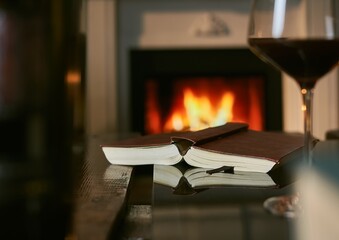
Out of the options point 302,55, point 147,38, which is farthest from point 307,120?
point 147,38

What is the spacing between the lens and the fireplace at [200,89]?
2.54 m

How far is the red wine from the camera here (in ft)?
1.87

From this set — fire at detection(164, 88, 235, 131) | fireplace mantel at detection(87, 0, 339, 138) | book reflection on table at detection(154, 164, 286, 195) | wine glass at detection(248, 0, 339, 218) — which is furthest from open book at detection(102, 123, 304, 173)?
fire at detection(164, 88, 235, 131)

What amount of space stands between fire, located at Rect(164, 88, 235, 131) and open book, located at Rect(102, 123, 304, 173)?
1.77 m

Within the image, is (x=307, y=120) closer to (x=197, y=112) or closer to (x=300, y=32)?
(x=300, y=32)

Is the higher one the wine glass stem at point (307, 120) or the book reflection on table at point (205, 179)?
the wine glass stem at point (307, 120)

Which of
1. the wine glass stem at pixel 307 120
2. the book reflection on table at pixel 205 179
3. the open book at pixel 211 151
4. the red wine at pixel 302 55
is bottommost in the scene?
the book reflection on table at pixel 205 179

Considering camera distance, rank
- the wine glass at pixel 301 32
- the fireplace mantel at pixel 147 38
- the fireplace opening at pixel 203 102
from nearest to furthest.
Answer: the wine glass at pixel 301 32
the fireplace mantel at pixel 147 38
the fireplace opening at pixel 203 102

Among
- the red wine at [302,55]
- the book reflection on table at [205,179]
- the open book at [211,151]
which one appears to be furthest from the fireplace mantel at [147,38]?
the red wine at [302,55]

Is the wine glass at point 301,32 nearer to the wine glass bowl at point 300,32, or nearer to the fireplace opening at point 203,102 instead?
the wine glass bowl at point 300,32

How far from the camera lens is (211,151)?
27.6 inches

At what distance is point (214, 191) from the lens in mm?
577

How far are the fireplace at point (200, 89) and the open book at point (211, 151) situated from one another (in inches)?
Result: 68.1

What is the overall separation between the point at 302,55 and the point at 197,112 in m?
2.04
